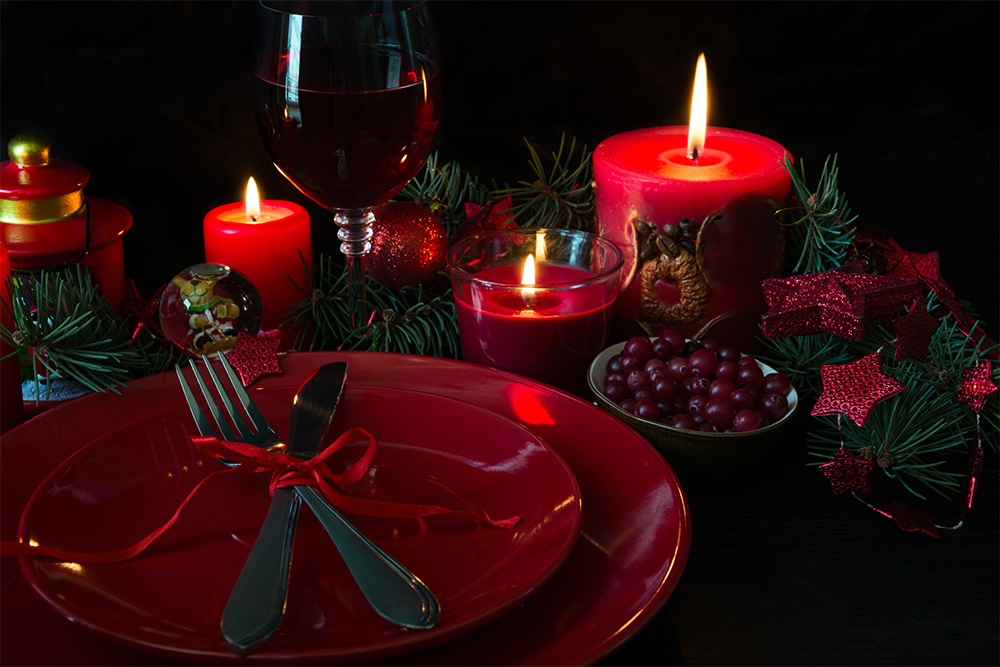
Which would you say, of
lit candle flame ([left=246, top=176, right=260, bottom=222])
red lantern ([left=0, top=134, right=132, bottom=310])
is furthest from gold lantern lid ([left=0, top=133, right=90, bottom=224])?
lit candle flame ([left=246, top=176, right=260, bottom=222])

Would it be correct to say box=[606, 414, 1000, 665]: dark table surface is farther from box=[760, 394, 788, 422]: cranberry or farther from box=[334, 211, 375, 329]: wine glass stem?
box=[334, 211, 375, 329]: wine glass stem

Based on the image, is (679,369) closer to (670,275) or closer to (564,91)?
(670,275)

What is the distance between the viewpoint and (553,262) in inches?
24.1

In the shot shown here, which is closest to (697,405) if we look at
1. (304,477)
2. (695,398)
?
(695,398)

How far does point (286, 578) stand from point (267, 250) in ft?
1.15

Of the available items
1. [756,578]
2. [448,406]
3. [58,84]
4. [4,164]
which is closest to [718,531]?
[756,578]

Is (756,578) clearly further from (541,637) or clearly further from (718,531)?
(541,637)

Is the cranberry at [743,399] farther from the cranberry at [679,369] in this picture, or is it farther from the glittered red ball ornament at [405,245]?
the glittered red ball ornament at [405,245]

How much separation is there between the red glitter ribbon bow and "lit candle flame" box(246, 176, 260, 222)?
0.87ft

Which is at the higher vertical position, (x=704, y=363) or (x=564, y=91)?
(x=564, y=91)

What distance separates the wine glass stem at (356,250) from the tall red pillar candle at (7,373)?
19 centimetres

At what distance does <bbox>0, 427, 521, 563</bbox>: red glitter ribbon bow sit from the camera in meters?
0.38

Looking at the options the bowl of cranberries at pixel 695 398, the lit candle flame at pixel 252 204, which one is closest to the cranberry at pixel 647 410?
the bowl of cranberries at pixel 695 398

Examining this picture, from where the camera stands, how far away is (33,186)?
575 millimetres
